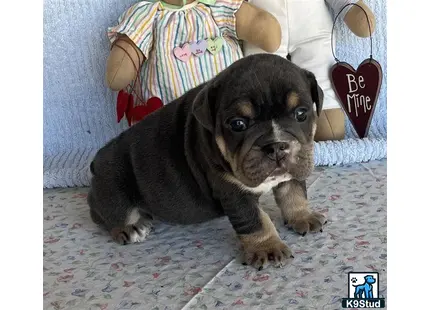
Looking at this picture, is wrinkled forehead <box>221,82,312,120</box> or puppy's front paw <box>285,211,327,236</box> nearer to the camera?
wrinkled forehead <box>221,82,312,120</box>

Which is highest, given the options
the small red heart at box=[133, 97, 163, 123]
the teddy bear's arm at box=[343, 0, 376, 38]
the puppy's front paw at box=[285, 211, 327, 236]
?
the teddy bear's arm at box=[343, 0, 376, 38]

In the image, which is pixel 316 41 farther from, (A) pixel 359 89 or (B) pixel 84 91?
(B) pixel 84 91

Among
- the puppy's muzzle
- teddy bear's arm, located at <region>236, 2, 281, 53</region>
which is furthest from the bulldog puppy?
teddy bear's arm, located at <region>236, 2, 281, 53</region>

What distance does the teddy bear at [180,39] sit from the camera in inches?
68.3

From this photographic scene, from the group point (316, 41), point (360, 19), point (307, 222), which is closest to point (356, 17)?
point (360, 19)

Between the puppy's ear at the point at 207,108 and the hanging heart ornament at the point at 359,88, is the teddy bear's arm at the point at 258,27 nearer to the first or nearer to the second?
the hanging heart ornament at the point at 359,88

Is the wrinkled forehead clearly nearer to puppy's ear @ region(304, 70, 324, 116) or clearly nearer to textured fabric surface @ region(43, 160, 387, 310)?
puppy's ear @ region(304, 70, 324, 116)

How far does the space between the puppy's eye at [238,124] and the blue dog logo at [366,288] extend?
0.39 metres

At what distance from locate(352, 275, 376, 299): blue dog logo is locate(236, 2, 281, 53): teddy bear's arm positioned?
89 cm

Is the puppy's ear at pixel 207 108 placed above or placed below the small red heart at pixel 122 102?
above

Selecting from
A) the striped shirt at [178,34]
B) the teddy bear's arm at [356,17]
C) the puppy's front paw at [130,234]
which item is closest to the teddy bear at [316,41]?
the teddy bear's arm at [356,17]

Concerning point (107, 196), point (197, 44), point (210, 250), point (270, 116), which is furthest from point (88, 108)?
point (270, 116)

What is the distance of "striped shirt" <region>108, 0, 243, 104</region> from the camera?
1.74m

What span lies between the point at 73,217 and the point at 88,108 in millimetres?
509
